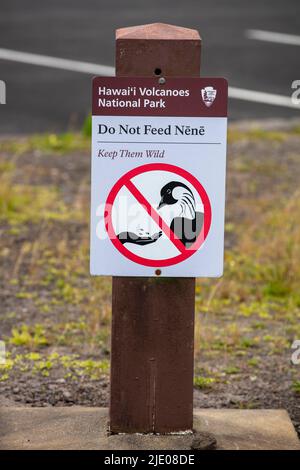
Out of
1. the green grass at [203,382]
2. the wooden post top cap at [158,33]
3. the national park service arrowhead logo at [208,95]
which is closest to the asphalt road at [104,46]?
the green grass at [203,382]

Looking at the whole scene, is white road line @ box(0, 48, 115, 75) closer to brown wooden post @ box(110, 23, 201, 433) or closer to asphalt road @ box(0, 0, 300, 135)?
asphalt road @ box(0, 0, 300, 135)

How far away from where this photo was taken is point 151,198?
3.92 meters

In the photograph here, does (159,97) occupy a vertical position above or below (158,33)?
below

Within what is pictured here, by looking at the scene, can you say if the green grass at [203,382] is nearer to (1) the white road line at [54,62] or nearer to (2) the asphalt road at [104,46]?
(2) the asphalt road at [104,46]

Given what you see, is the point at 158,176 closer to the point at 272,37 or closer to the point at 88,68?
the point at 88,68

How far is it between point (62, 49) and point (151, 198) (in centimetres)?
954

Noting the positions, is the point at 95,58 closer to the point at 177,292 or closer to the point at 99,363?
the point at 99,363

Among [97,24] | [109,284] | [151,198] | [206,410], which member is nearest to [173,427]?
[206,410]

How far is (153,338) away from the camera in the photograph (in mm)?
3971

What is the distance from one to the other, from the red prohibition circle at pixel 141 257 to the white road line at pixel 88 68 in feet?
24.3

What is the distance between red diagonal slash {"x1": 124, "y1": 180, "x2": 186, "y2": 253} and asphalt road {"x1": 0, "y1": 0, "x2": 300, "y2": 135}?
21.3 feet

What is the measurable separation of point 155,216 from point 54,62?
9.04 m

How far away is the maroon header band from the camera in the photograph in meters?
3.84

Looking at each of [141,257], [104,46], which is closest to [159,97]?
[141,257]
